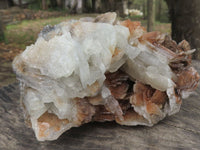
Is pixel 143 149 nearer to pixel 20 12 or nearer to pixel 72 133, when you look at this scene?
pixel 72 133

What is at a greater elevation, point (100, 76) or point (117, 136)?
point (100, 76)

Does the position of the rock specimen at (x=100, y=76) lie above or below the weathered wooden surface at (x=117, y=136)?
above

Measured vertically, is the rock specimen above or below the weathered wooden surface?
above

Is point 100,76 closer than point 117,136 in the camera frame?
Yes
